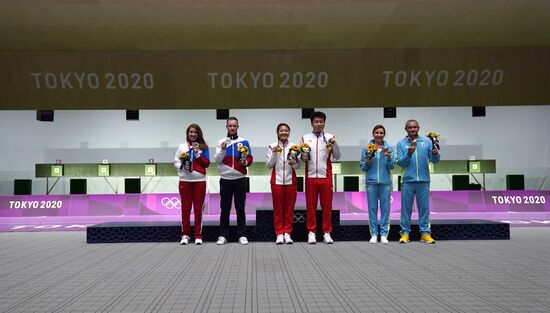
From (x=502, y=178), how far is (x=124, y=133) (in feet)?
44.0

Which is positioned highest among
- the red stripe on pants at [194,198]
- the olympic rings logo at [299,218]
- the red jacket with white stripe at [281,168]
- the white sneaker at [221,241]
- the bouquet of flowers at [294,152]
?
the bouquet of flowers at [294,152]

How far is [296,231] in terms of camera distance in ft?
20.8

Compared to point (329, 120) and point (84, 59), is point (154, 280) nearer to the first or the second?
point (84, 59)

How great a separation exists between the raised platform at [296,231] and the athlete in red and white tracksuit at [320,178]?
0.83 feet

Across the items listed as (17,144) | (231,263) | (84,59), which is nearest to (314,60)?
(84,59)

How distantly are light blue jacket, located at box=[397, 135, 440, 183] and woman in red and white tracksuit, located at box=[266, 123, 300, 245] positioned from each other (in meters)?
1.51

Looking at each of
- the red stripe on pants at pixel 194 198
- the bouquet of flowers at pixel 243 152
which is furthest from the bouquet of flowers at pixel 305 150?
the red stripe on pants at pixel 194 198

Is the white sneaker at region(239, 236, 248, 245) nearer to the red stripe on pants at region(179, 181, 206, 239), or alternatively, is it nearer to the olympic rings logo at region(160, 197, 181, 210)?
the red stripe on pants at region(179, 181, 206, 239)

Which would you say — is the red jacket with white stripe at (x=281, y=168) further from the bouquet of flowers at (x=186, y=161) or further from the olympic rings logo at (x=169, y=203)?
the olympic rings logo at (x=169, y=203)

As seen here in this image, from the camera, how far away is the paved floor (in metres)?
3.11

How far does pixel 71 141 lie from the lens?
15.2 meters

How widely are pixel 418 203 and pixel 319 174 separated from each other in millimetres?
1457

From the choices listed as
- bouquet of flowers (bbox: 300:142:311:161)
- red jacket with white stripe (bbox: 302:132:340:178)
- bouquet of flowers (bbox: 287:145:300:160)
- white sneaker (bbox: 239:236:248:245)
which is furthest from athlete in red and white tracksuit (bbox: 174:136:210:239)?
red jacket with white stripe (bbox: 302:132:340:178)

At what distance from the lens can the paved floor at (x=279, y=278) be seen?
3109mm
